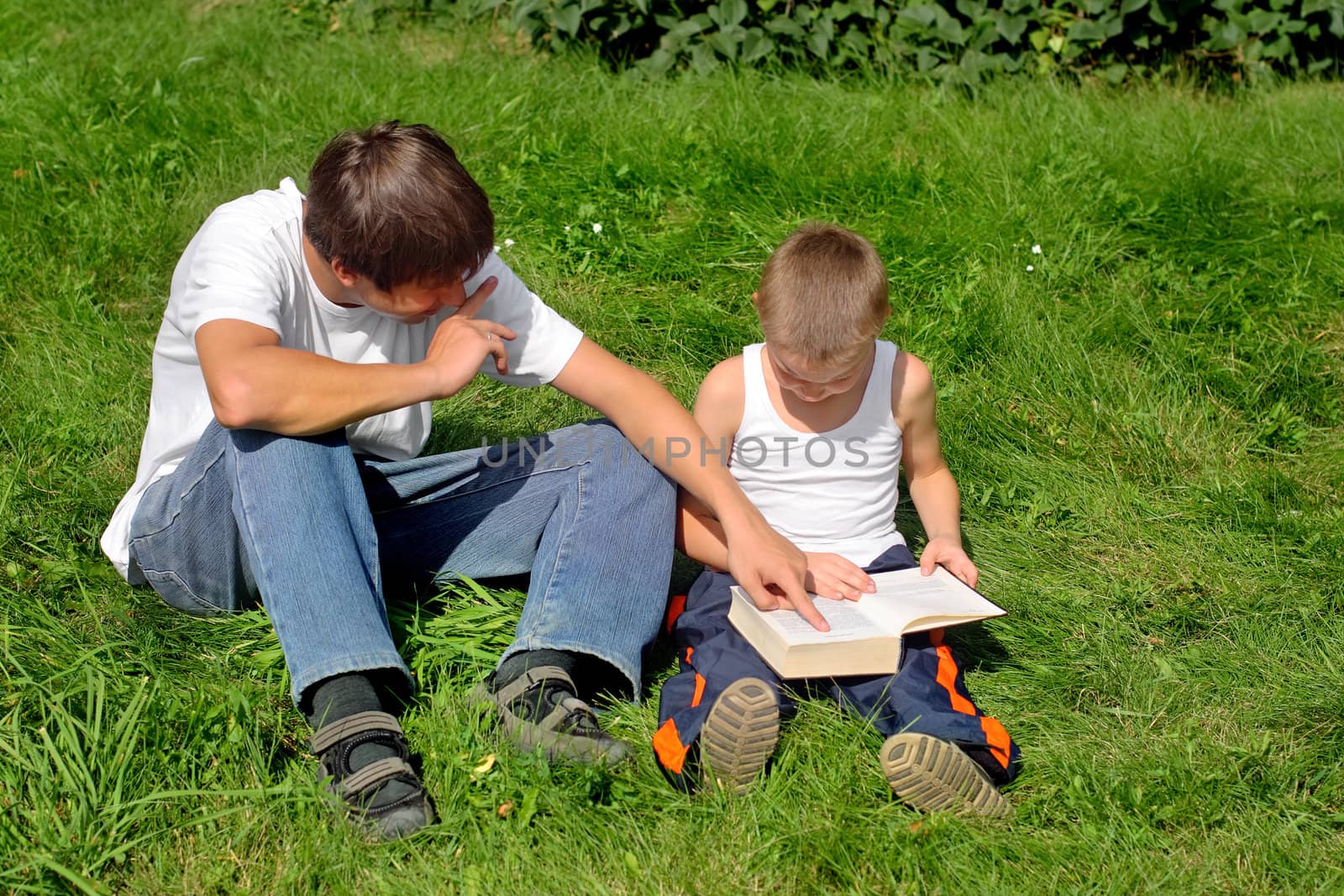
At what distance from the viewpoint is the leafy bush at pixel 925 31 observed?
4.91 metres

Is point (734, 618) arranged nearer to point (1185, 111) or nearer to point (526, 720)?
point (526, 720)

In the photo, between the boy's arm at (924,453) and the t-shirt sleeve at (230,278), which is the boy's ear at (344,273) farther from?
the boy's arm at (924,453)

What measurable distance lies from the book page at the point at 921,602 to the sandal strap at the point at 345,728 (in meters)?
0.99

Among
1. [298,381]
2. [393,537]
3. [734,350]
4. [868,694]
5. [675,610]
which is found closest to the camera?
[298,381]

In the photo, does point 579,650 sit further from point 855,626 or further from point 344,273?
point 344,273

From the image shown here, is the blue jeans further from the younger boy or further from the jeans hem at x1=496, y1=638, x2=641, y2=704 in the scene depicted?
the younger boy

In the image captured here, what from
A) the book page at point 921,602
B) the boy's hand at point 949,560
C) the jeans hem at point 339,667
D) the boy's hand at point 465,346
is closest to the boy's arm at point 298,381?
the boy's hand at point 465,346

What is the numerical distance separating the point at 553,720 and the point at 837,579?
68cm

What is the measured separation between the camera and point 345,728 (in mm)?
2178

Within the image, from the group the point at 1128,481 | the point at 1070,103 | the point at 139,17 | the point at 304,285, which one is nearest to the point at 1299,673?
the point at 1128,481

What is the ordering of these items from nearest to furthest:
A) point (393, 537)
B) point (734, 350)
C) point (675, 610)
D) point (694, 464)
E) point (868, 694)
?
point (868, 694) → point (694, 464) → point (393, 537) → point (675, 610) → point (734, 350)

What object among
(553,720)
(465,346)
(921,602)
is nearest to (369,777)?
(553,720)

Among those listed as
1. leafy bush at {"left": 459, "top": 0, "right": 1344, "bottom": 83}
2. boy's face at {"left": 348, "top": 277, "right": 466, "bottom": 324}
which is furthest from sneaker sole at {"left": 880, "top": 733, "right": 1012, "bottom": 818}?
leafy bush at {"left": 459, "top": 0, "right": 1344, "bottom": 83}

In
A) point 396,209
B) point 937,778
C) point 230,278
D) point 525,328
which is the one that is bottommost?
point 937,778
